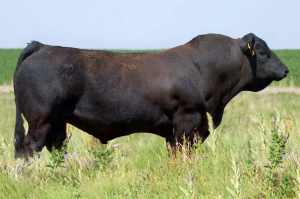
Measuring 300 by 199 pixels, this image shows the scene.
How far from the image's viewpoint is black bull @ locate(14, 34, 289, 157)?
4613 millimetres

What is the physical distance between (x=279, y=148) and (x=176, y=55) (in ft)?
6.43

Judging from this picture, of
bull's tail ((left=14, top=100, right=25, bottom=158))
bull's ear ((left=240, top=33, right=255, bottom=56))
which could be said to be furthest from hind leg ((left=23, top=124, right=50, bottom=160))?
bull's ear ((left=240, top=33, right=255, bottom=56))

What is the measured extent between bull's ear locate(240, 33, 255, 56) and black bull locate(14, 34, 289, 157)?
0.03 meters

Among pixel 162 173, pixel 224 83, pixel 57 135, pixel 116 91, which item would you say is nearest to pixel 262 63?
pixel 224 83

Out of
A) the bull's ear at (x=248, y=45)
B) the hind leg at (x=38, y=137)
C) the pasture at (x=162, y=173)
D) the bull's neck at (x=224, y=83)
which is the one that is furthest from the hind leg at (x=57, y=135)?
the bull's ear at (x=248, y=45)

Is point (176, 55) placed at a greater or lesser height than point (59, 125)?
greater

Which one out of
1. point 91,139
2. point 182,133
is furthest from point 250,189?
point 91,139

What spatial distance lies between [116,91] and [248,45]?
5.58ft

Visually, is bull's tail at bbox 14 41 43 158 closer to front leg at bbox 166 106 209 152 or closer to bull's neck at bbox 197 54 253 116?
front leg at bbox 166 106 209 152

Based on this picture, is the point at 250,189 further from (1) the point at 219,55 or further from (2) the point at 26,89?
(2) the point at 26,89

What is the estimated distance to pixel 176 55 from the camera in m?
4.99

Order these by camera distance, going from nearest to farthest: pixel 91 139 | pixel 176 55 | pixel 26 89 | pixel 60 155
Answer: pixel 60 155 → pixel 26 89 → pixel 176 55 → pixel 91 139

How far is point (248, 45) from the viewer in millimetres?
5039

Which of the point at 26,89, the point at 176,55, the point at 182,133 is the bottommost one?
the point at 182,133
